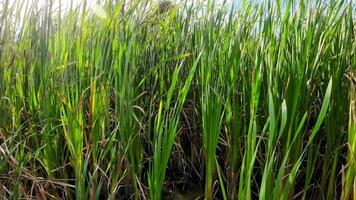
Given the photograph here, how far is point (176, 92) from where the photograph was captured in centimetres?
137

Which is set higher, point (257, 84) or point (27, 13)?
point (27, 13)

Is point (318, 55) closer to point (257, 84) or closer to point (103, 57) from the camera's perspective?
point (257, 84)

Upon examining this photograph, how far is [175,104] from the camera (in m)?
1.04

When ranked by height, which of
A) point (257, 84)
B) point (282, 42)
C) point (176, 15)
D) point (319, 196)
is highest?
point (176, 15)

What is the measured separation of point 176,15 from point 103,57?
600mm

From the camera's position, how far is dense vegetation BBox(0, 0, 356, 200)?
3.27 feet

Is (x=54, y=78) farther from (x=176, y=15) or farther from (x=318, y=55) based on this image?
(x=318, y=55)

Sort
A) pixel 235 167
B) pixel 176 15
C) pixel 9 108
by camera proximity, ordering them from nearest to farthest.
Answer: pixel 235 167, pixel 9 108, pixel 176 15

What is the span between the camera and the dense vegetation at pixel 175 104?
3.27 feet

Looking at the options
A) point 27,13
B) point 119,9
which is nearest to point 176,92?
point 119,9

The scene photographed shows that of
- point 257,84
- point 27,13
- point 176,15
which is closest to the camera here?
point 257,84

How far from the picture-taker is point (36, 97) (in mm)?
1198

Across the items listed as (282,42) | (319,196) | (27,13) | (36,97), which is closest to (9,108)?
(36,97)

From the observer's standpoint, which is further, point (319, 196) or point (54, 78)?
point (54, 78)
